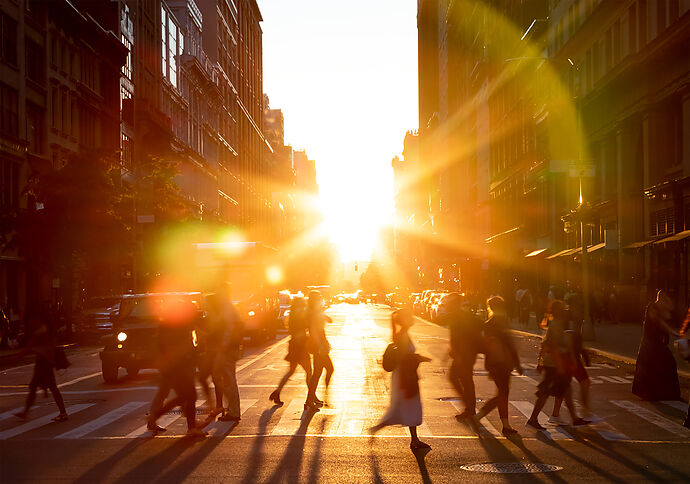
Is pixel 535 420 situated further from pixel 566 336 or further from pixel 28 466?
pixel 28 466

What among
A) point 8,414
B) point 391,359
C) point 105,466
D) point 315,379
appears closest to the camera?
point 105,466

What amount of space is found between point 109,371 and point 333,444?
10.4 metres

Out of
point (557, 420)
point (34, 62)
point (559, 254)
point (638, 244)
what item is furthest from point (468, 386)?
point (34, 62)

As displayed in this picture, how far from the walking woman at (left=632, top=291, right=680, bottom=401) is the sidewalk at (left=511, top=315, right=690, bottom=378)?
425 centimetres

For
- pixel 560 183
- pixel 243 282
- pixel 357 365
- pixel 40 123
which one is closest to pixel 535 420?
pixel 357 365

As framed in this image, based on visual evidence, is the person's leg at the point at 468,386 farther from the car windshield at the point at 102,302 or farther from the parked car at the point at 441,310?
the parked car at the point at 441,310

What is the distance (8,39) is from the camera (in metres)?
49.0

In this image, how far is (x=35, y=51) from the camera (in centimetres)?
5231

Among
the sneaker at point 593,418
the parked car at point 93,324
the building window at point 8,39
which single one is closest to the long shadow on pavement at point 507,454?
the sneaker at point 593,418

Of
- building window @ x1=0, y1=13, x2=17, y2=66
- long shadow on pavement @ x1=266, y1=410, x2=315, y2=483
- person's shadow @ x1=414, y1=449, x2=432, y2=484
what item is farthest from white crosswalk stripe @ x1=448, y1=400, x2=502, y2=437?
building window @ x1=0, y1=13, x2=17, y2=66

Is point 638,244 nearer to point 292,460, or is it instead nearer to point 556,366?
point 556,366

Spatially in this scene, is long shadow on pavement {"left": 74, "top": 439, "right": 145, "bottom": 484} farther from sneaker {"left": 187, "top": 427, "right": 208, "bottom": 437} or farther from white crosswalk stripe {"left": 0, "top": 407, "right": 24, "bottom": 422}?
white crosswalk stripe {"left": 0, "top": 407, "right": 24, "bottom": 422}

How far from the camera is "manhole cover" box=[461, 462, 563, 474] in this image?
11.1 meters

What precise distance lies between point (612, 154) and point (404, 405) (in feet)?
123
